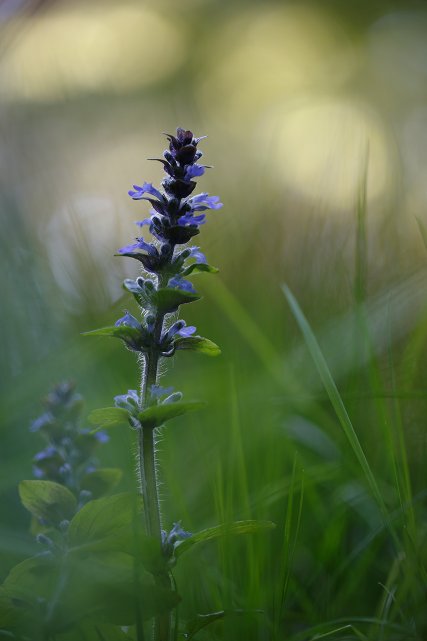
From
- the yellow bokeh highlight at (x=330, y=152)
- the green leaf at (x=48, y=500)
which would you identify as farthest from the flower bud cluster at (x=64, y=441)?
the yellow bokeh highlight at (x=330, y=152)

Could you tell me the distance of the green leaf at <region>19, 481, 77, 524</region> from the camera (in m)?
0.89

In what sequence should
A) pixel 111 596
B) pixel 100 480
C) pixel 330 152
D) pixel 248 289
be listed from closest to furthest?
pixel 111 596
pixel 100 480
pixel 248 289
pixel 330 152

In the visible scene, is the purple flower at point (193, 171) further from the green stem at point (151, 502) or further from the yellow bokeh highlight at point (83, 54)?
the yellow bokeh highlight at point (83, 54)

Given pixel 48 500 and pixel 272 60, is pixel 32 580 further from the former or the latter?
pixel 272 60

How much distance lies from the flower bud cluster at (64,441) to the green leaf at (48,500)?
14 cm

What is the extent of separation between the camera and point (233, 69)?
4359mm

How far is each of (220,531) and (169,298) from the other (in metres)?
0.29

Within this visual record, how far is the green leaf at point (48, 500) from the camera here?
89cm

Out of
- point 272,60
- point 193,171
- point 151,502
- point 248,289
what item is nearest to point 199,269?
point 193,171

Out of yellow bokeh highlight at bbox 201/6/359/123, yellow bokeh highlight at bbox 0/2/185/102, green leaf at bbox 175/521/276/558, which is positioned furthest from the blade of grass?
yellow bokeh highlight at bbox 201/6/359/123

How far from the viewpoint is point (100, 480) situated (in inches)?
42.5

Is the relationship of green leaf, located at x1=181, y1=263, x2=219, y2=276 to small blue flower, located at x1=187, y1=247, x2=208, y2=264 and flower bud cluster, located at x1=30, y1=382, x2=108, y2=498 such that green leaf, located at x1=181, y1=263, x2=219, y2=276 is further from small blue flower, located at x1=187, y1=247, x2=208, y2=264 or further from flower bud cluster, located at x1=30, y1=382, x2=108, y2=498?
flower bud cluster, located at x1=30, y1=382, x2=108, y2=498

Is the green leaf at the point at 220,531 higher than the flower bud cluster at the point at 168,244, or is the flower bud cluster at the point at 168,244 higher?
the flower bud cluster at the point at 168,244

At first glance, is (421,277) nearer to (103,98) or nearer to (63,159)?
(63,159)
